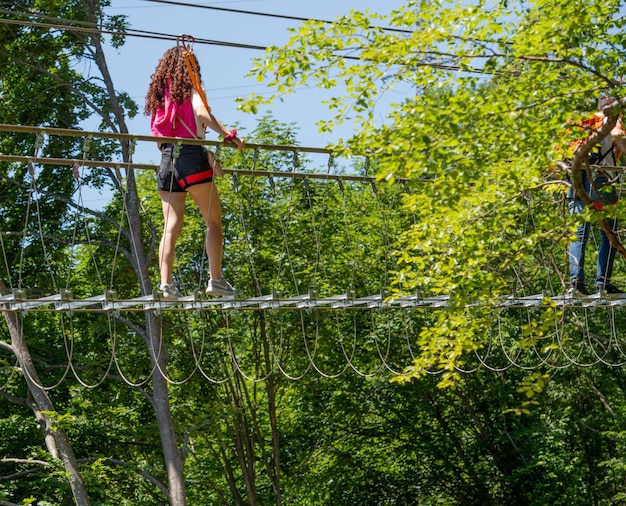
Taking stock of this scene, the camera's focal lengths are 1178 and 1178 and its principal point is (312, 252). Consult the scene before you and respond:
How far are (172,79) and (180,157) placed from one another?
1.46ft

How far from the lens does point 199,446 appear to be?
639 inches

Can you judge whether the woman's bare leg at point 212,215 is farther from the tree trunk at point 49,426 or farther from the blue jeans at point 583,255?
the tree trunk at point 49,426

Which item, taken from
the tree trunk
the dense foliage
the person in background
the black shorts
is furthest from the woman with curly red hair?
the tree trunk

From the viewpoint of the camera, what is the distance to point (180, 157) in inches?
233

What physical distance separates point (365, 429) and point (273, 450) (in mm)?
1516

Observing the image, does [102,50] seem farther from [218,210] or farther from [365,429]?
[218,210]

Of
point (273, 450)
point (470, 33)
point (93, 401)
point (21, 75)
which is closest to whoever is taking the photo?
point (470, 33)

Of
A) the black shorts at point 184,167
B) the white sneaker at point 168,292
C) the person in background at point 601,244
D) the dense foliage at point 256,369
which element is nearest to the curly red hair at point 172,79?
the black shorts at point 184,167

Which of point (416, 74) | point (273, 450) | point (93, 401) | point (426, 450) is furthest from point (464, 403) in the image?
point (416, 74)

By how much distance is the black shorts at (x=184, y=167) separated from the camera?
5.91m

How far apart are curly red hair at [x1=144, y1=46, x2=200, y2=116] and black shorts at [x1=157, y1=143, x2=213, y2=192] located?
10.6 inches

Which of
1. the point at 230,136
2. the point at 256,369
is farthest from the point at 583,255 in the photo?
the point at 256,369

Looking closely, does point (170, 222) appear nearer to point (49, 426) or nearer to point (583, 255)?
point (583, 255)

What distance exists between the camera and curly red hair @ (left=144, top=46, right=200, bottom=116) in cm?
564
